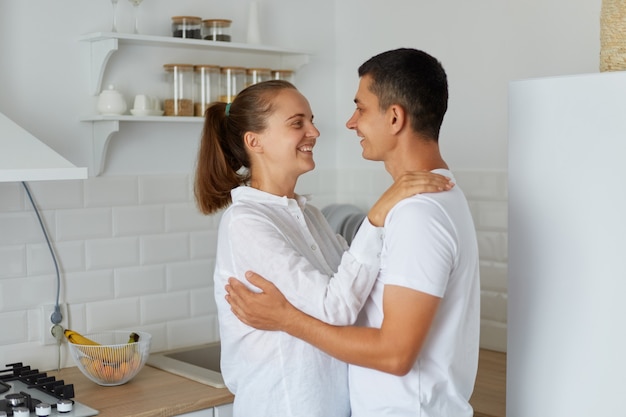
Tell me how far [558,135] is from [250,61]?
1.68m

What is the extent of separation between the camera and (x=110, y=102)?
9.46 ft

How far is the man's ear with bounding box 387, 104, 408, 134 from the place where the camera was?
184cm

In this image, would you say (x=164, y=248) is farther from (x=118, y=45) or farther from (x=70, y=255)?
(x=118, y=45)

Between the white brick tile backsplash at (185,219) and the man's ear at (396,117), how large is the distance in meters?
1.49

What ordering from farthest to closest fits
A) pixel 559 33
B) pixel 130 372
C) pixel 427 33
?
pixel 427 33
pixel 559 33
pixel 130 372

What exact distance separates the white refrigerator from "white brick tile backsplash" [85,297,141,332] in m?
1.45

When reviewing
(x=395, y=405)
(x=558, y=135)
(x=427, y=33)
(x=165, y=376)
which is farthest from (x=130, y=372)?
(x=427, y=33)

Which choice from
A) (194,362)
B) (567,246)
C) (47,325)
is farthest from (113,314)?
(567,246)

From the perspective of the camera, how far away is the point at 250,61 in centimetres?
341

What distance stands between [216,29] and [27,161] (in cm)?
105

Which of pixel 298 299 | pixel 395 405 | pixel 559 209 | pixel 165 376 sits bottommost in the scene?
pixel 165 376

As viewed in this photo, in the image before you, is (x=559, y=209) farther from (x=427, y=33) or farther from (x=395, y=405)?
(x=427, y=33)

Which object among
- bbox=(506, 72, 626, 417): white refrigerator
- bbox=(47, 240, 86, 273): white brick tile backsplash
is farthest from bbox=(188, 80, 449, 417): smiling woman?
bbox=(47, 240, 86, 273): white brick tile backsplash

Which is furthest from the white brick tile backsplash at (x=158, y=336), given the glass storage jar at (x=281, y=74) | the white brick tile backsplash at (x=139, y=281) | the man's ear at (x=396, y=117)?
the man's ear at (x=396, y=117)
